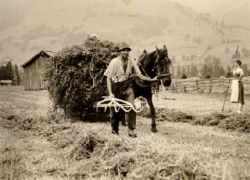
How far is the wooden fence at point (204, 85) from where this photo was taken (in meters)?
33.2

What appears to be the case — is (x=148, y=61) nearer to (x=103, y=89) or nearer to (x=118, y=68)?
(x=118, y=68)

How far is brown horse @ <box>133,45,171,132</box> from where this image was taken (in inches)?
463

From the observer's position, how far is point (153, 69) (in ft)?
39.9

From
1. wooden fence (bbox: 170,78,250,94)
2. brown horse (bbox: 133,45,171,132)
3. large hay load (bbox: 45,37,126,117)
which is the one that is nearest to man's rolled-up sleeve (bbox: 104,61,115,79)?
brown horse (bbox: 133,45,171,132)

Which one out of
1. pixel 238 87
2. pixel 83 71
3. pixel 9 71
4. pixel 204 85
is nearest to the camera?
pixel 83 71

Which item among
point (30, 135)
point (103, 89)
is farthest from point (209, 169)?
point (103, 89)

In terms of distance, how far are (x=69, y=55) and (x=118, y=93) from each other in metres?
3.72

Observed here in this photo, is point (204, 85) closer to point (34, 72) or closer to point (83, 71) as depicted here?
point (83, 71)

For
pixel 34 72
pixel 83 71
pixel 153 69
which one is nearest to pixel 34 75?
pixel 34 72

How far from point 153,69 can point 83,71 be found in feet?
9.98

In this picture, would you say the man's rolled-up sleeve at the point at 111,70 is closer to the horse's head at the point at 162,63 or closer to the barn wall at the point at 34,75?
the horse's head at the point at 162,63

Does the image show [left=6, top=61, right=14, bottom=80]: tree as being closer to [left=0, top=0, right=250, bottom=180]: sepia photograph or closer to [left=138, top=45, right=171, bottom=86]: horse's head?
[left=0, top=0, right=250, bottom=180]: sepia photograph

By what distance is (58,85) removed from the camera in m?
14.8

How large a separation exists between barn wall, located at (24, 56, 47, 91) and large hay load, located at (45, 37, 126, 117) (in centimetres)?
3813
